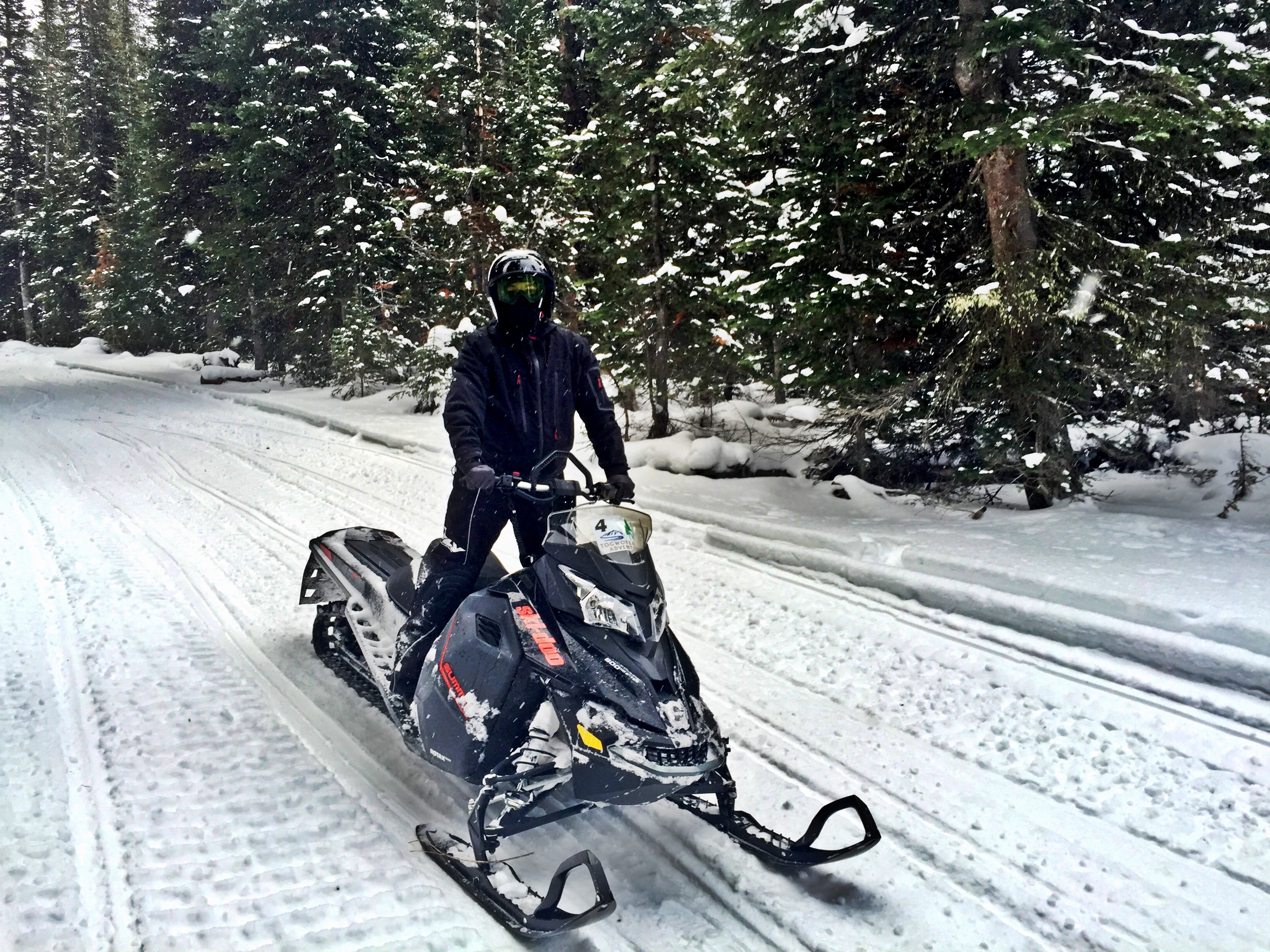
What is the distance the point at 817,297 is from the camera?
7.52 meters

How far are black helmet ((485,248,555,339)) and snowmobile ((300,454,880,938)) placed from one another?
62 centimetres

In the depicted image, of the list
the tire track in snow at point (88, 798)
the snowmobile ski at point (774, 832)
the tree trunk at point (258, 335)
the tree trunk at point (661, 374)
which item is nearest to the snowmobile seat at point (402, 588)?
the tire track in snow at point (88, 798)

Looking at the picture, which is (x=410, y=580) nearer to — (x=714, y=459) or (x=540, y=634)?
(x=540, y=634)

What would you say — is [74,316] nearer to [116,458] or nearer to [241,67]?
[241,67]

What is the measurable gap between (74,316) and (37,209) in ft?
16.4

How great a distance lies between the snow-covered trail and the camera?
266cm

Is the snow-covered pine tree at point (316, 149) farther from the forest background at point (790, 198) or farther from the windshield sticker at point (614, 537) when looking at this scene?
the windshield sticker at point (614, 537)

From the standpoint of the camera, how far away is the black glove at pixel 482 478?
3057 mm

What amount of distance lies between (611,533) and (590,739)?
70 cm

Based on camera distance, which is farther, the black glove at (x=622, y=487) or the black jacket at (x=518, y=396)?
the black jacket at (x=518, y=396)

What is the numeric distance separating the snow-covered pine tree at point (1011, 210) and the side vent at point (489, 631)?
507cm

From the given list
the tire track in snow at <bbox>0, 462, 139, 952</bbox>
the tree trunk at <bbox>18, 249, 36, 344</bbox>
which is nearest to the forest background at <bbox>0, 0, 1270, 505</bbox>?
the tire track in snow at <bbox>0, 462, 139, 952</bbox>

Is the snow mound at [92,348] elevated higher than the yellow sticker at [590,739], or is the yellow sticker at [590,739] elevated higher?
the snow mound at [92,348]

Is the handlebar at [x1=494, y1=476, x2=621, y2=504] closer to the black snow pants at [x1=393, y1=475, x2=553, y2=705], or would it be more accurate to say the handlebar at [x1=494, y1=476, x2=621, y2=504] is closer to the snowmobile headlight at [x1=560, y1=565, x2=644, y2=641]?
the black snow pants at [x1=393, y1=475, x2=553, y2=705]
